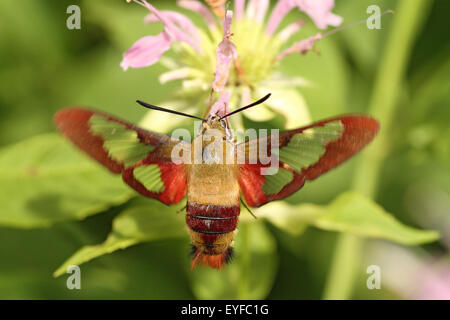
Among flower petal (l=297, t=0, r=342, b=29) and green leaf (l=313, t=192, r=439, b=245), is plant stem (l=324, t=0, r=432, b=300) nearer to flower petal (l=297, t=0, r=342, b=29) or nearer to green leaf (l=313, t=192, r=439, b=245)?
green leaf (l=313, t=192, r=439, b=245)

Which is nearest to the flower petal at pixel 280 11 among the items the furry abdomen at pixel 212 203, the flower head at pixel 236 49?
→ the flower head at pixel 236 49

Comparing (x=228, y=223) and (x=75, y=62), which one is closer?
(x=228, y=223)

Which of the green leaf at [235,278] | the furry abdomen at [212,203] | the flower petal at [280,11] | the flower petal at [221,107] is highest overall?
the flower petal at [280,11]

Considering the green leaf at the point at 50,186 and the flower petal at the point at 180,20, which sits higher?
the flower petal at the point at 180,20

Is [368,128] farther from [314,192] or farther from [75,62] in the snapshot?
[75,62]

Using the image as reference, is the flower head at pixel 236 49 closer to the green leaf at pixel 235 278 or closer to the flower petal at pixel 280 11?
the flower petal at pixel 280 11

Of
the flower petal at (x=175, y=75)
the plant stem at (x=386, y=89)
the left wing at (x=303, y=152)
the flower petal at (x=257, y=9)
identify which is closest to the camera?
the left wing at (x=303, y=152)

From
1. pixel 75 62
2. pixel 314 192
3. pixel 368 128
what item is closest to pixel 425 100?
pixel 314 192
